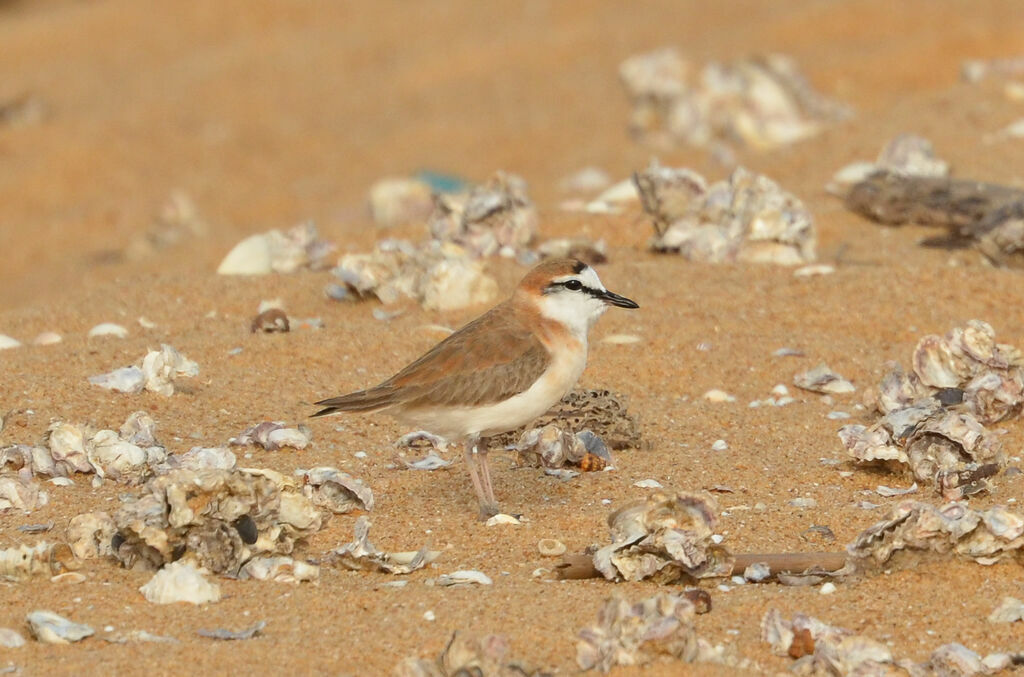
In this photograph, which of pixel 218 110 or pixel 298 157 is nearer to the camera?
pixel 298 157

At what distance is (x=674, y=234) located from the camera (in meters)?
8.99

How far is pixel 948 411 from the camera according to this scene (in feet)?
19.7

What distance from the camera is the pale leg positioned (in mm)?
5457

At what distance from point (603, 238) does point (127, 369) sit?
12.1 ft

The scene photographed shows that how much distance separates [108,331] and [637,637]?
478 centimetres

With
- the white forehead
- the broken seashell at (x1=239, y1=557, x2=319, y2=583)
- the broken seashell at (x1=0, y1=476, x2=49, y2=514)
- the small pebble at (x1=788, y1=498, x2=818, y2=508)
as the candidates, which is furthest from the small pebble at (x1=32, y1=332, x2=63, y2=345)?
the small pebble at (x1=788, y1=498, x2=818, y2=508)

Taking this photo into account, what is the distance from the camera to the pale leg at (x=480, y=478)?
546 centimetres

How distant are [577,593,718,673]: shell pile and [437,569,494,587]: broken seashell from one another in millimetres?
772

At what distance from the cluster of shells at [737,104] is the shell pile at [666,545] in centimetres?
802

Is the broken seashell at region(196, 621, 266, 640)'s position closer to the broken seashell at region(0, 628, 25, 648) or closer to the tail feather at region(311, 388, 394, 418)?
the broken seashell at region(0, 628, 25, 648)

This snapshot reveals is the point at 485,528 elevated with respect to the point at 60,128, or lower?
elevated

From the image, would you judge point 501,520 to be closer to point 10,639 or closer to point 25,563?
point 25,563

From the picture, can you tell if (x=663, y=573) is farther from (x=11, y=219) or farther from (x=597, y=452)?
(x=11, y=219)

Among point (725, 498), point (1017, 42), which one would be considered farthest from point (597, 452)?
point (1017, 42)
